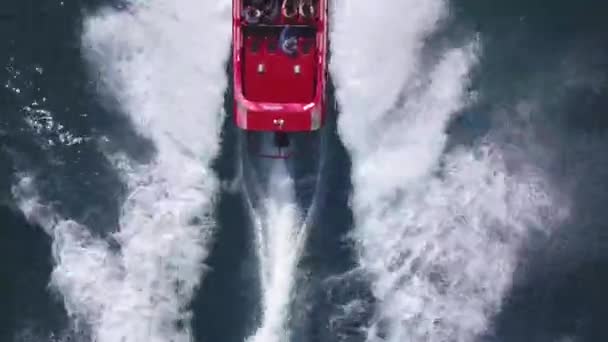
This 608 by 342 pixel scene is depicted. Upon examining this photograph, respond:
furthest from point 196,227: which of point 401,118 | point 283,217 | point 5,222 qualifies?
point 401,118

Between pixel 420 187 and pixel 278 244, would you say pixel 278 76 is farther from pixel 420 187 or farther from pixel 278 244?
pixel 420 187

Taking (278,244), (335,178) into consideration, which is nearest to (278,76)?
(335,178)

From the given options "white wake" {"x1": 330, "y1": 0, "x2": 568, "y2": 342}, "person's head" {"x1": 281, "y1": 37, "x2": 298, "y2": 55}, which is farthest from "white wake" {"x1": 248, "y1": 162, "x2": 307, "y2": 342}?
"person's head" {"x1": 281, "y1": 37, "x2": 298, "y2": 55}

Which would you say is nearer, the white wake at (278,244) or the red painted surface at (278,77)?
the red painted surface at (278,77)

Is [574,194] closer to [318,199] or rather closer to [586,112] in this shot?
[586,112]

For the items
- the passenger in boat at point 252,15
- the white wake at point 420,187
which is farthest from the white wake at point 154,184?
the white wake at point 420,187

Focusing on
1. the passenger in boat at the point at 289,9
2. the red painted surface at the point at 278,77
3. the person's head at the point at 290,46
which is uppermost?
the passenger in boat at the point at 289,9

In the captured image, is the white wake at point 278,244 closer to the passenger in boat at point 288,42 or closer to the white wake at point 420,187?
the white wake at point 420,187
